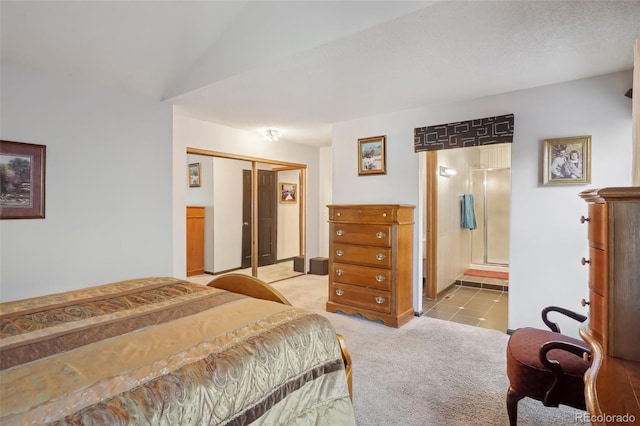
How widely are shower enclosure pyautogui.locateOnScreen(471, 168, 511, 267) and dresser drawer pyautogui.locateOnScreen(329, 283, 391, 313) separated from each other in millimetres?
3521

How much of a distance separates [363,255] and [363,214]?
1.49 feet

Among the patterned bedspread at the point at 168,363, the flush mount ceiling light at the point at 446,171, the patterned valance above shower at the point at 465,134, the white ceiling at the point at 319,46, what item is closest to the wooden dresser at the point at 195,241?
the white ceiling at the point at 319,46

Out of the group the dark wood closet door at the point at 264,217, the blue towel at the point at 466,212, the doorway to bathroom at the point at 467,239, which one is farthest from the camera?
the blue towel at the point at 466,212

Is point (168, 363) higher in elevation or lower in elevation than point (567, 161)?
lower

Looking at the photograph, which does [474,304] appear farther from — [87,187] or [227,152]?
[87,187]

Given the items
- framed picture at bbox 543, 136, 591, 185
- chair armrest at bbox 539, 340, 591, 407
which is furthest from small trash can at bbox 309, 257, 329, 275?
chair armrest at bbox 539, 340, 591, 407

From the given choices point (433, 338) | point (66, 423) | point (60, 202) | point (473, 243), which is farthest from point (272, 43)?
point (473, 243)

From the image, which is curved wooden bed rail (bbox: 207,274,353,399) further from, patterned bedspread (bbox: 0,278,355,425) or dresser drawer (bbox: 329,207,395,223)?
dresser drawer (bbox: 329,207,395,223)

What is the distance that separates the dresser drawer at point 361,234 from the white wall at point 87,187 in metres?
1.88

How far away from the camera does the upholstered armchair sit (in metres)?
1.54

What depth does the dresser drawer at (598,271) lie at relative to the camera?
103 cm

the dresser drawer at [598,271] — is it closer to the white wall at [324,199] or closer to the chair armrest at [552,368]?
the chair armrest at [552,368]

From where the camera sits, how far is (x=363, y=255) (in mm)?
3576

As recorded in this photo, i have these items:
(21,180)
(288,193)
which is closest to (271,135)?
(288,193)
